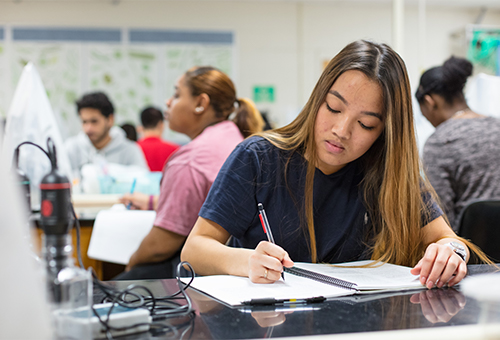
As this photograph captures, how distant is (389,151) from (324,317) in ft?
2.04

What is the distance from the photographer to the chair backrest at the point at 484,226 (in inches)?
56.6

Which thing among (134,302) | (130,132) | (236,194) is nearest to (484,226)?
(236,194)

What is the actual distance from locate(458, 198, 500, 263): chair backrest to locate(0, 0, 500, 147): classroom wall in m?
4.50

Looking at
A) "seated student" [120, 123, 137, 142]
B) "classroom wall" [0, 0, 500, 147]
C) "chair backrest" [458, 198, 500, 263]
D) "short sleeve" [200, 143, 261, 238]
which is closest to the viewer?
"short sleeve" [200, 143, 261, 238]

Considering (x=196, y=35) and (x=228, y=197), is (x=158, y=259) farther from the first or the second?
(x=196, y=35)

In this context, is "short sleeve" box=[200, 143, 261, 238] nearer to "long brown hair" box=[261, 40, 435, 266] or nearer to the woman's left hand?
"long brown hair" box=[261, 40, 435, 266]

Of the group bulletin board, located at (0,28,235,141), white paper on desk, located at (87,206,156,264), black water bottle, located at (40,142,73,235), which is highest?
bulletin board, located at (0,28,235,141)

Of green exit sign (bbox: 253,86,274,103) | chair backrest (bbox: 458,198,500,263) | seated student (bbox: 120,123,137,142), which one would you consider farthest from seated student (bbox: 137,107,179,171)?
chair backrest (bbox: 458,198,500,263)

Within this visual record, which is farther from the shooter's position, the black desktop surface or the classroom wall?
the classroom wall

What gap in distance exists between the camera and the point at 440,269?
922 mm

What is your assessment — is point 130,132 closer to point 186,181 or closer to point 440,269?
point 186,181

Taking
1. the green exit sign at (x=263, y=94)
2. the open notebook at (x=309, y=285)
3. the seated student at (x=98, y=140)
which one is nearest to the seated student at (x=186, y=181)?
the open notebook at (x=309, y=285)

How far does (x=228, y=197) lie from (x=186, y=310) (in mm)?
438

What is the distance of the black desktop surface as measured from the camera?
62 cm
